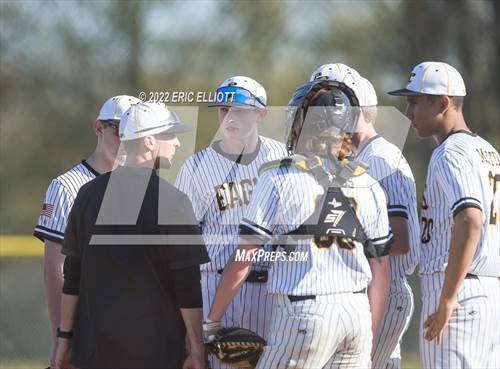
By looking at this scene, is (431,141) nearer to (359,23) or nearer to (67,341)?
(359,23)

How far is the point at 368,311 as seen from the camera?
4.14 meters

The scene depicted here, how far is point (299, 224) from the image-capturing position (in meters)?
4.09

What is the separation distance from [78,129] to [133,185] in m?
7.15

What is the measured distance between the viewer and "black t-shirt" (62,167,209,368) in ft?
13.3

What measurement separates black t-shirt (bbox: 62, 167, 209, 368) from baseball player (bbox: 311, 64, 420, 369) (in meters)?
1.30

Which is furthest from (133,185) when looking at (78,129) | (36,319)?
(78,129)

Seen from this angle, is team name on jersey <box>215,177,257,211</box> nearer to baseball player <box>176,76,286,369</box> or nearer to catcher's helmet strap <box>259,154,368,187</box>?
baseball player <box>176,76,286,369</box>

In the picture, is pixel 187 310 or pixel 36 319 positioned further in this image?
pixel 36 319

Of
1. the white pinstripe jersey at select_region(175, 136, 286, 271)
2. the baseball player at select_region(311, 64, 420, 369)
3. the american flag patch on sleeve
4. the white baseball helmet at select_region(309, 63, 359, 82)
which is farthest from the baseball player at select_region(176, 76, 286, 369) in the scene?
the american flag patch on sleeve

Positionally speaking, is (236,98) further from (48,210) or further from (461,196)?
(461,196)

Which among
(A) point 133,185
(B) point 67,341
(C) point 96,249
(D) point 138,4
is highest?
(D) point 138,4

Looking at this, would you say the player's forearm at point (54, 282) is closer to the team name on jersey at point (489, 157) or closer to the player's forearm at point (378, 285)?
the player's forearm at point (378, 285)

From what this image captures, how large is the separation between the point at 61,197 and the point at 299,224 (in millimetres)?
1610
